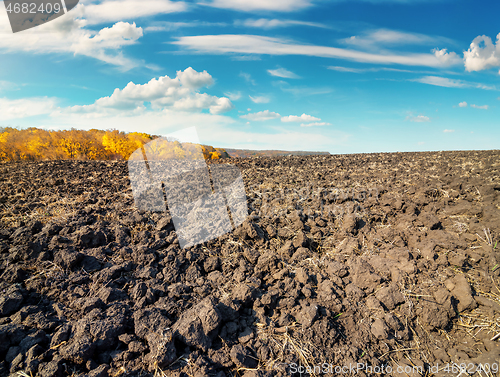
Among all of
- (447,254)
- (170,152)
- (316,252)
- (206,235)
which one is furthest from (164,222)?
(170,152)

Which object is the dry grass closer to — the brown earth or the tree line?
the brown earth

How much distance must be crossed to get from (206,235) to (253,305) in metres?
1.37

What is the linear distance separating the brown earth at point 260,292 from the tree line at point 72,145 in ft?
33.4

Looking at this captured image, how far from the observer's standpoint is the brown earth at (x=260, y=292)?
2.23 meters

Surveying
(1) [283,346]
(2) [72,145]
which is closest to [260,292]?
(1) [283,346]

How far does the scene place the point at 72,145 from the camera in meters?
15.4

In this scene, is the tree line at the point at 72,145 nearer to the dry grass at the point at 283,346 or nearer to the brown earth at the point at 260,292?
the brown earth at the point at 260,292

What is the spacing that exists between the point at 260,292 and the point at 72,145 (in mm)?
16949

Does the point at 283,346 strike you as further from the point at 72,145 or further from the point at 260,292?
the point at 72,145

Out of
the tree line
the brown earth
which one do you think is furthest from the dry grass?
the tree line

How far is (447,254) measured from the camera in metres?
3.54

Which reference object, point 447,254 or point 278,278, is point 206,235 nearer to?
point 278,278

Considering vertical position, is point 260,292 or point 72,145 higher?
point 72,145

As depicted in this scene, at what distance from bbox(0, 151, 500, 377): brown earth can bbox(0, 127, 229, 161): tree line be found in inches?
401
